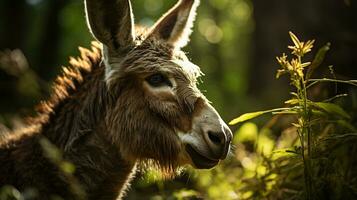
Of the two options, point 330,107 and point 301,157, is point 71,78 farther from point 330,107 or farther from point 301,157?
point 330,107

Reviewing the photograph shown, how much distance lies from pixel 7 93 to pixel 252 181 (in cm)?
1183

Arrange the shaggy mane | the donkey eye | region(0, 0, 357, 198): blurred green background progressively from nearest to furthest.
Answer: the donkey eye, the shaggy mane, region(0, 0, 357, 198): blurred green background

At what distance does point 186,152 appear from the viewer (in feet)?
14.2

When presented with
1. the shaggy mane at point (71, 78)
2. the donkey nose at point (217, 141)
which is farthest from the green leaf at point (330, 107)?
the shaggy mane at point (71, 78)

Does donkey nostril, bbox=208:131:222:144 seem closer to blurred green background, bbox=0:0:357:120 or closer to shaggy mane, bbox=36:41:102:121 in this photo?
blurred green background, bbox=0:0:357:120

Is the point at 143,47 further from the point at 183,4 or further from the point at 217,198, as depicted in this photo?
the point at 217,198

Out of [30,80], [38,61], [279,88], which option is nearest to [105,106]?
[30,80]

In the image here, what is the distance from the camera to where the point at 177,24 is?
5.24 m

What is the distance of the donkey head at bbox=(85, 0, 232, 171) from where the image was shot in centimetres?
430

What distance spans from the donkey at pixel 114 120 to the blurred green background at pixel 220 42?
1.07 feet

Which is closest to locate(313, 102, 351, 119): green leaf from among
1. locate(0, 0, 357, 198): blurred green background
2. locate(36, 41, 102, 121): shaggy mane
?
locate(0, 0, 357, 198): blurred green background

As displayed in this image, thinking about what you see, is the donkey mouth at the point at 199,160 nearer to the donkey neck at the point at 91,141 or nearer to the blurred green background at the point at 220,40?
the donkey neck at the point at 91,141

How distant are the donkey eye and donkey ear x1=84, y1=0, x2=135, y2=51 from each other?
0.35 meters

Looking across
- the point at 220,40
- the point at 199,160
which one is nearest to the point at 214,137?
the point at 199,160
